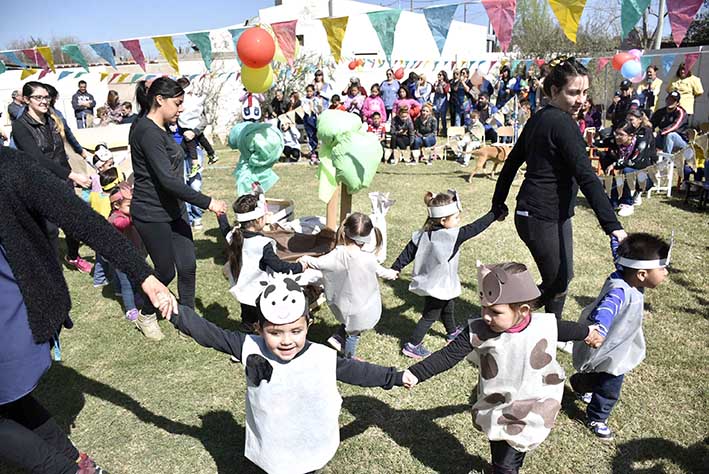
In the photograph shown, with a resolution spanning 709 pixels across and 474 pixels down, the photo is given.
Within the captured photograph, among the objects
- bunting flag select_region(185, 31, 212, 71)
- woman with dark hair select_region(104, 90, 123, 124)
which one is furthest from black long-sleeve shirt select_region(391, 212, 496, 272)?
woman with dark hair select_region(104, 90, 123, 124)

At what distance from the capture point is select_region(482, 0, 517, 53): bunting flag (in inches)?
237

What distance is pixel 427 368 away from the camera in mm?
2314

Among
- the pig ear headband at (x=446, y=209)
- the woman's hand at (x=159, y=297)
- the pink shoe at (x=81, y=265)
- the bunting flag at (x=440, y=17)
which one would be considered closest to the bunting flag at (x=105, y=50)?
the pink shoe at (x=81, y=265)

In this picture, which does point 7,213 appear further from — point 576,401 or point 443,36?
point 443,36

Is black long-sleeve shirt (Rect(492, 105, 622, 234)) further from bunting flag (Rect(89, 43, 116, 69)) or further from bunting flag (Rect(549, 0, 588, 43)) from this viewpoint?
bunting flag (Rect(89, 43, 116, 69))

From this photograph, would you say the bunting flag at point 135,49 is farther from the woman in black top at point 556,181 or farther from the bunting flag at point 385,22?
the woman in black top at point 556,181

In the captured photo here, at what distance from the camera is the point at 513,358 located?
7.66 ft

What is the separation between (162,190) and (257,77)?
5.79ft

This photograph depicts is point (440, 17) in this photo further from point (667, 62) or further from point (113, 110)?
point (667, 62)

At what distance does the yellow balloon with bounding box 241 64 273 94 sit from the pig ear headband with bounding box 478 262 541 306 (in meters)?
3.57

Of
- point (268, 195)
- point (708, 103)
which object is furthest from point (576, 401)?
point (708, 103)

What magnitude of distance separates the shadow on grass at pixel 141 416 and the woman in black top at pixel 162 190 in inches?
37.4

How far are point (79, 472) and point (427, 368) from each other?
5.67ft

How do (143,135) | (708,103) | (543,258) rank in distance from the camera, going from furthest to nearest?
1. (708,103)
2. (143,135)
3. (543,258)
